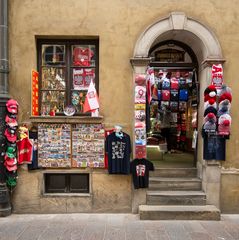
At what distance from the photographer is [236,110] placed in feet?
23.5

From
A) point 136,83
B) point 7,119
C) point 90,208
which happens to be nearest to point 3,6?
point 7,119

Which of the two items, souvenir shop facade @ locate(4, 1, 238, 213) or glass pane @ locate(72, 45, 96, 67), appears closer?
souvenir shop facade @ locate(4, 1, 238, 213)

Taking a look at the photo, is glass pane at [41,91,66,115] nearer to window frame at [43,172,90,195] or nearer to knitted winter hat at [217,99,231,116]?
window frame at [43,172,90,195]

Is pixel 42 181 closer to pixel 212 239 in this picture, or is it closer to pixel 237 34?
pixel 212 239

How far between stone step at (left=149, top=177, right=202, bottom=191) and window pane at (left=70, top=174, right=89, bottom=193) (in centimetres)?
148

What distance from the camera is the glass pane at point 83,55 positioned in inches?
293

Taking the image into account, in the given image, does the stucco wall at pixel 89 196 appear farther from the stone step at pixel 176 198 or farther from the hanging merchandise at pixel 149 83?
the hanging merchandise at pixel 149 83

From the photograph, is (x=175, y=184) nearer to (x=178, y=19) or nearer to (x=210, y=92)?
(x=210, y=92)

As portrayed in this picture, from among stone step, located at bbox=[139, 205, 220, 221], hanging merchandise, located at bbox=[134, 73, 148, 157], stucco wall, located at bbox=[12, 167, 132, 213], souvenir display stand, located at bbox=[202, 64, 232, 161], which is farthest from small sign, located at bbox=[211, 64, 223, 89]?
stucco wall, located at bbox=[12, 167, 132, 213]

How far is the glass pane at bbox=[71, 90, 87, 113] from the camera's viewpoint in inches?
293

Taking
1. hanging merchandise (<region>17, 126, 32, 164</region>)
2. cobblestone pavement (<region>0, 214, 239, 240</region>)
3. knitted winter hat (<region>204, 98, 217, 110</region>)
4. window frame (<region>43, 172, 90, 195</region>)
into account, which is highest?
knitted winter hat (<region>204, 98, 217, 110</region>)

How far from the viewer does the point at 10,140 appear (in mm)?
6863

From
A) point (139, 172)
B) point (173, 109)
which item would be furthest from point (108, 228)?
point (173, 109)

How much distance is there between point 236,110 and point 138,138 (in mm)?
2248
